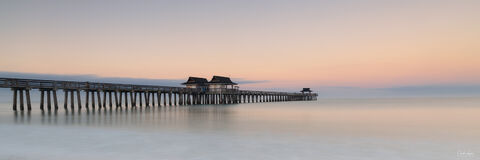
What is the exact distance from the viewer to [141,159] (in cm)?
929

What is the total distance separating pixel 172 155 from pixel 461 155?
798 centimetres

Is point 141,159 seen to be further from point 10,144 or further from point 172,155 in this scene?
point 10,144

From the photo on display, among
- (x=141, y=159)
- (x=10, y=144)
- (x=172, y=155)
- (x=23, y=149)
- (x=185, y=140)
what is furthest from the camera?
(x=185, y=140)

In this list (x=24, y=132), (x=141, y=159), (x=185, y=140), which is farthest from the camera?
(x=24, y=132)

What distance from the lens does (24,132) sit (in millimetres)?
15086

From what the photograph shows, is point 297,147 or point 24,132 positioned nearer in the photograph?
point 297,147

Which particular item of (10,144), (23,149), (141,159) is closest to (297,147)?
(141,159)

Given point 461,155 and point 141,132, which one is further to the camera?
point 141,132

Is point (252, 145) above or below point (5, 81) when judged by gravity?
below

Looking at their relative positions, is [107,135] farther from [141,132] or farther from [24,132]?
[24,132]

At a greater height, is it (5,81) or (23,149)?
(5,81)

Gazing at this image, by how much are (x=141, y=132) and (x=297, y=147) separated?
6.96m

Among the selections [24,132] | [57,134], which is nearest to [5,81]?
[24,132]

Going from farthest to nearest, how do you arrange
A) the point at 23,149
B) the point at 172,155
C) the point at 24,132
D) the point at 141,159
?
the point at 24,132 → the point at 23,149 → the point at 172,155 → the point at 141,159
